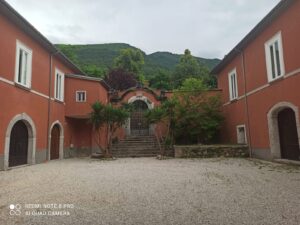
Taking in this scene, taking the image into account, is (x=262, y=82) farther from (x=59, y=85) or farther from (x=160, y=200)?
(x=59, y=85)

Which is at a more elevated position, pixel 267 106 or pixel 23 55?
pixel 23 55

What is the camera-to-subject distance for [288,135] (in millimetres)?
10039

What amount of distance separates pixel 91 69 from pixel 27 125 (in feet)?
79.4

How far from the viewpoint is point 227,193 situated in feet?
16.0

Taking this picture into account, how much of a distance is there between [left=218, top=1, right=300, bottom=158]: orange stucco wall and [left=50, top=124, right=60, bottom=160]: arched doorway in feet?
36.9

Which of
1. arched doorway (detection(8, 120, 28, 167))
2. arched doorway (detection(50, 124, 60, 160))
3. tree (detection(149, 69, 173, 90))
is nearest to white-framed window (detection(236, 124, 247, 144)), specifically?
arched doorway (detection(50, 124, 60, 160))

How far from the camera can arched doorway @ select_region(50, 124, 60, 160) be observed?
45.1 feet

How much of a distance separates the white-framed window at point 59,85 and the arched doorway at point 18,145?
3578 mm

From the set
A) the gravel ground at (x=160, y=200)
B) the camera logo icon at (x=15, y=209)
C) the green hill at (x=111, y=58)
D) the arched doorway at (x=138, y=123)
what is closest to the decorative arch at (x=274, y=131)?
the gravel ground at (x=160, y=200)

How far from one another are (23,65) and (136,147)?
8.26m

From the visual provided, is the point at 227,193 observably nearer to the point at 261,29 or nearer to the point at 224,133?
the point at 261,29

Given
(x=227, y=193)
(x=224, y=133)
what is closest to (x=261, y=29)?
(x=224, y=133)

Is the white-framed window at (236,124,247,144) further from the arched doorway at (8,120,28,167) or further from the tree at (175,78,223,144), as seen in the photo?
the arched doorway at (8,120,28,167)

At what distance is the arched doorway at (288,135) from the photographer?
9.59 metres
